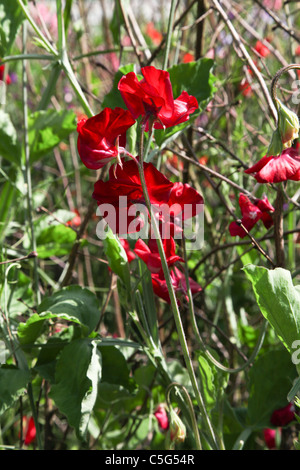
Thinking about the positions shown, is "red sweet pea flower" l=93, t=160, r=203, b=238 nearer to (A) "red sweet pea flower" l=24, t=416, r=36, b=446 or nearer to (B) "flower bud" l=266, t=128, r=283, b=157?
(B) "flower bud" l=266, t=128, r=283, b=157

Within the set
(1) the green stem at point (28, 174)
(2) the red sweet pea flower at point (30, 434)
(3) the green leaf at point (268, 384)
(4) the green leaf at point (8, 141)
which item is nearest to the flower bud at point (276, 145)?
(3) the green leaf at point (268, 384)

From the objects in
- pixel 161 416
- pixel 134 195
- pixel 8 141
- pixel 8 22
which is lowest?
pixel 161 416

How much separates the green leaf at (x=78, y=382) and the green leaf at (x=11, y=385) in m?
0.04

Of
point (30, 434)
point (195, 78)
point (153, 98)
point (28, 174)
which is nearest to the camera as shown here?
point (153, 98)

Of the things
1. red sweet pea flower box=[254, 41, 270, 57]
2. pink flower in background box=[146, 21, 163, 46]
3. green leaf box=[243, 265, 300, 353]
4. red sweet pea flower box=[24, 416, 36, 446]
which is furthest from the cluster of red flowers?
pink flower in background box=[146, 21, 163, 46]

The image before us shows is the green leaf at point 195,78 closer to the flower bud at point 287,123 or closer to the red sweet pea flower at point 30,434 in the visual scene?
the flower bud at point 287,123

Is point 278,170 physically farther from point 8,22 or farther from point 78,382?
point 8,22

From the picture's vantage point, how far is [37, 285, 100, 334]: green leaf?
701 millimetres

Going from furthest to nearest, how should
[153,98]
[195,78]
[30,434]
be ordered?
[30,434] → [195,78] → [153,98]

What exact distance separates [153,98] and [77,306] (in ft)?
1.02

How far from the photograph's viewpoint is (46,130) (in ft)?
3.21

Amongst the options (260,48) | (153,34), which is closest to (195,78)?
(260,48)
